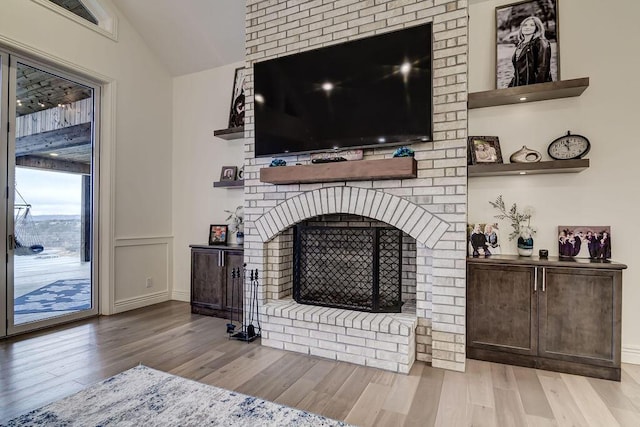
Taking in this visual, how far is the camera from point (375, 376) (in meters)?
2.43

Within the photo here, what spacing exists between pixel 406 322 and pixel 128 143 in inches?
150

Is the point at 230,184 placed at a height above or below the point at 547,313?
above

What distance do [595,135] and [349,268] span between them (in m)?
2.32

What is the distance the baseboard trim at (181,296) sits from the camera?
4594 mm

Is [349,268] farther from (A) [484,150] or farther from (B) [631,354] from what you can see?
(B) [631,354]

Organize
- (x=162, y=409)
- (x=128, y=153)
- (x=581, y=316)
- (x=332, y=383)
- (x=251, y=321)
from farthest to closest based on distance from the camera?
(x=128, y=153), (x=251, y=321), (x=581, y=316), (x=332, y=383), (x=162, y=409)

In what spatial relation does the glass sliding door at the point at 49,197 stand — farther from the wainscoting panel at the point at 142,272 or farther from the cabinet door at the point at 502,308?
the cabinet door at the point at 502,308

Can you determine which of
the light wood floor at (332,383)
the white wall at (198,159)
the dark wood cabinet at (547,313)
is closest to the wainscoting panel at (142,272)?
the white wall at (198,159)

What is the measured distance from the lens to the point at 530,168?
2.72 meters

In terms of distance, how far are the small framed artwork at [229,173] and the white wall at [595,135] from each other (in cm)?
287

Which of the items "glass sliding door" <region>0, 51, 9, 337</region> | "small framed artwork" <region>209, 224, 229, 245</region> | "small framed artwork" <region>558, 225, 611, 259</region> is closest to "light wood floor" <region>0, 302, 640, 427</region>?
"glass sliding door" <region>0, 51, 9, 337</region>

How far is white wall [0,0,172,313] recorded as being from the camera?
368 centimetres

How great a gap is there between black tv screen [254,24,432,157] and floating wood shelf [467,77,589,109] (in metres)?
0.62

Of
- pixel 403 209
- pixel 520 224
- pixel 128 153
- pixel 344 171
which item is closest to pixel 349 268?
pixel 403 209
